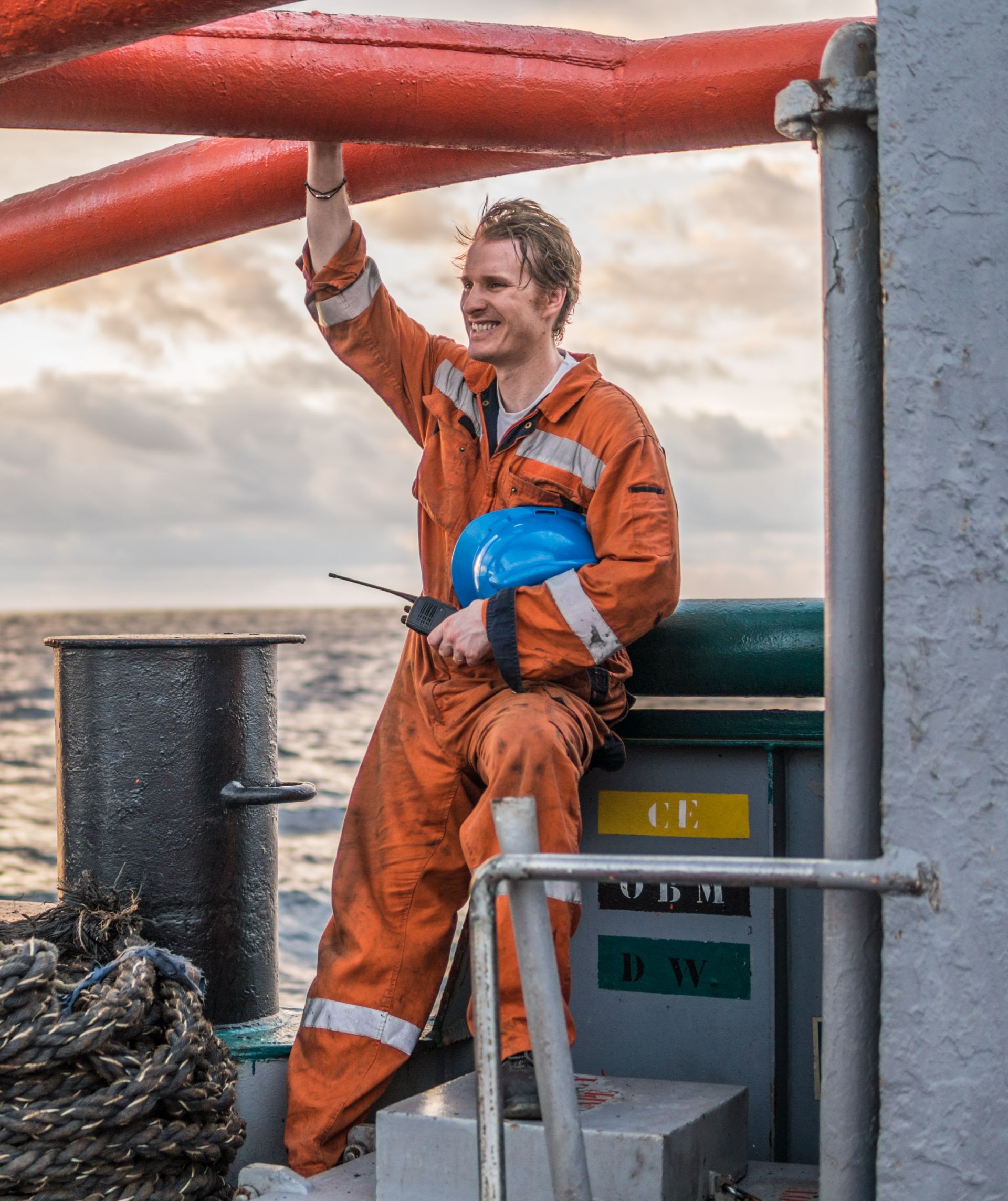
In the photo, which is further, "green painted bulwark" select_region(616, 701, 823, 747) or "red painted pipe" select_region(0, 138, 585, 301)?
"red painted pipe" select_region(0, 138, 585, 301)

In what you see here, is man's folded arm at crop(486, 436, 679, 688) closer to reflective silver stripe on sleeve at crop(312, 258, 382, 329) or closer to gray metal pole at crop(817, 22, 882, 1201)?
reflective silver stripe on sleeve at crop(312, 258, 382, 329)

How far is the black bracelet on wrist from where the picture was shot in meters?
3.08

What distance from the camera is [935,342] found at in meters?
1.51

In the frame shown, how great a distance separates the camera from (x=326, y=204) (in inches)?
121

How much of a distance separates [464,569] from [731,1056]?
1.20m

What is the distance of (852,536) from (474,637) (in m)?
1.19

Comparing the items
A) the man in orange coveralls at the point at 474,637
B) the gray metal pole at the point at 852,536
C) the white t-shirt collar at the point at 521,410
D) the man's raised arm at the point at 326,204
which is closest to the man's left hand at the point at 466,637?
the man in orange coveralls at the point at 474,637

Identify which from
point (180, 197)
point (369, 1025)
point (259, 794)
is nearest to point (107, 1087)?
point (369, 1025)

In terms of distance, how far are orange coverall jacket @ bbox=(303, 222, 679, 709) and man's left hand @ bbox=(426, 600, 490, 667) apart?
0.05 meters

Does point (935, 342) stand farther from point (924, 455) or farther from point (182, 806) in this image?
point (182, 806)

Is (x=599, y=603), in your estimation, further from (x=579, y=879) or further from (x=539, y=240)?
(x=579, y=879)

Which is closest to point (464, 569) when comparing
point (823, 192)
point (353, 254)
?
point (353, 254)

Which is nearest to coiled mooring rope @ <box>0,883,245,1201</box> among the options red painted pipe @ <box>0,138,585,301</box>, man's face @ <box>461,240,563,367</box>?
man's face @ <box>461,240,563,367</box>

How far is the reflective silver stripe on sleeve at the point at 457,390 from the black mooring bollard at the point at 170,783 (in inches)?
29.1
